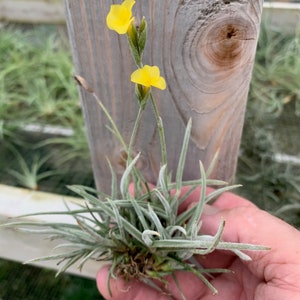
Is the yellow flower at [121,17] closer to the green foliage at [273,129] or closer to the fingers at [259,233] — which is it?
the fingers at [259,233]

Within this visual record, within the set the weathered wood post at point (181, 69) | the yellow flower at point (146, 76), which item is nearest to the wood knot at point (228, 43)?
the weathered wood post at point (181, 69)

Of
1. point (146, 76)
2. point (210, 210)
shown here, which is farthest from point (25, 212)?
point (146, 76)

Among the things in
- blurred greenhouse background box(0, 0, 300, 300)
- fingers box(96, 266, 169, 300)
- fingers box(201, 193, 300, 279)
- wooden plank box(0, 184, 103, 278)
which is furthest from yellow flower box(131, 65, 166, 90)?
blurred greenhouse background box(0, 0, 300, 300)

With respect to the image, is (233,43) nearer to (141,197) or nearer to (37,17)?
(141,197)

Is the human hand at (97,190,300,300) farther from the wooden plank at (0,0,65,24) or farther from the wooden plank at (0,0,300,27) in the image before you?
the wooden plank at (0,0,65,24)

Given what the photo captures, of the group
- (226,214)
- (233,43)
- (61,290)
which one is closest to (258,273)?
(226,214)

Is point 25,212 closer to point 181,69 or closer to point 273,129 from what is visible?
point 181,69
